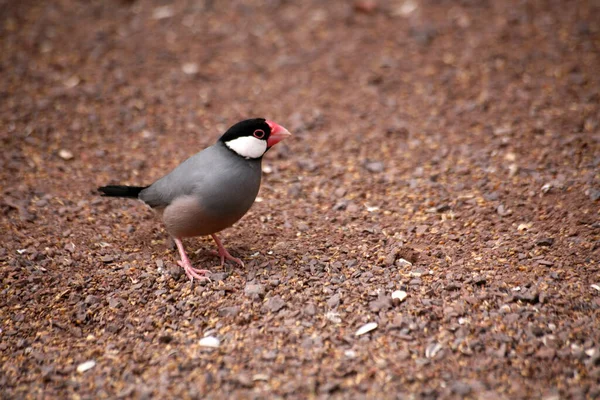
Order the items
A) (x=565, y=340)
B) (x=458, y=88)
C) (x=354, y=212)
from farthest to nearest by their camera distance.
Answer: (x=458, y=88) < (x=354, y=212) < (x=565, y=340)

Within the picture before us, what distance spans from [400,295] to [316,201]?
1701 millimetres

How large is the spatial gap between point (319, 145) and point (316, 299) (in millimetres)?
2621

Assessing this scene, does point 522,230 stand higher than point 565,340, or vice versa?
point 565,340

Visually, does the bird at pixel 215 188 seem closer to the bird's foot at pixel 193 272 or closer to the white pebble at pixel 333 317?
the bird's foot at pixel 193 272

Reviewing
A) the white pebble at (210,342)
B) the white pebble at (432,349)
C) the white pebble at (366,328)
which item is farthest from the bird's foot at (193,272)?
the white pebble at (432,349)

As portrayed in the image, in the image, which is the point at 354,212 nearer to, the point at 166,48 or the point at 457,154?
the point at 457,154

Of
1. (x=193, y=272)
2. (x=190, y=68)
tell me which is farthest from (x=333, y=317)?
(x=190, y=68)

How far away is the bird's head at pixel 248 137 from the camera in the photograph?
4.18 meters

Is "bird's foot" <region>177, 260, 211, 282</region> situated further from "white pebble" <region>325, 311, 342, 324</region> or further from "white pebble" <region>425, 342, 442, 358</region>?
"white pebble" <region>425, 342, 442, 358</region>

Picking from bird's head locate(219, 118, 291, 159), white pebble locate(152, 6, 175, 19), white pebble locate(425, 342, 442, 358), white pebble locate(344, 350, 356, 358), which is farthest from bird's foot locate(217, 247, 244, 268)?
white pebble locate(152, 6, 175, 19)

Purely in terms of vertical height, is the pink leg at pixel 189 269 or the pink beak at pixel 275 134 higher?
the pink beak at pixel 275 134

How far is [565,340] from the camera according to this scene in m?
3.28

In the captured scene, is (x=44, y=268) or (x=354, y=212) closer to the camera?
(x=44, y=268)

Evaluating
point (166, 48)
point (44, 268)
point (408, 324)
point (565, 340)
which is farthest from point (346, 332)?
point (166, 48)
